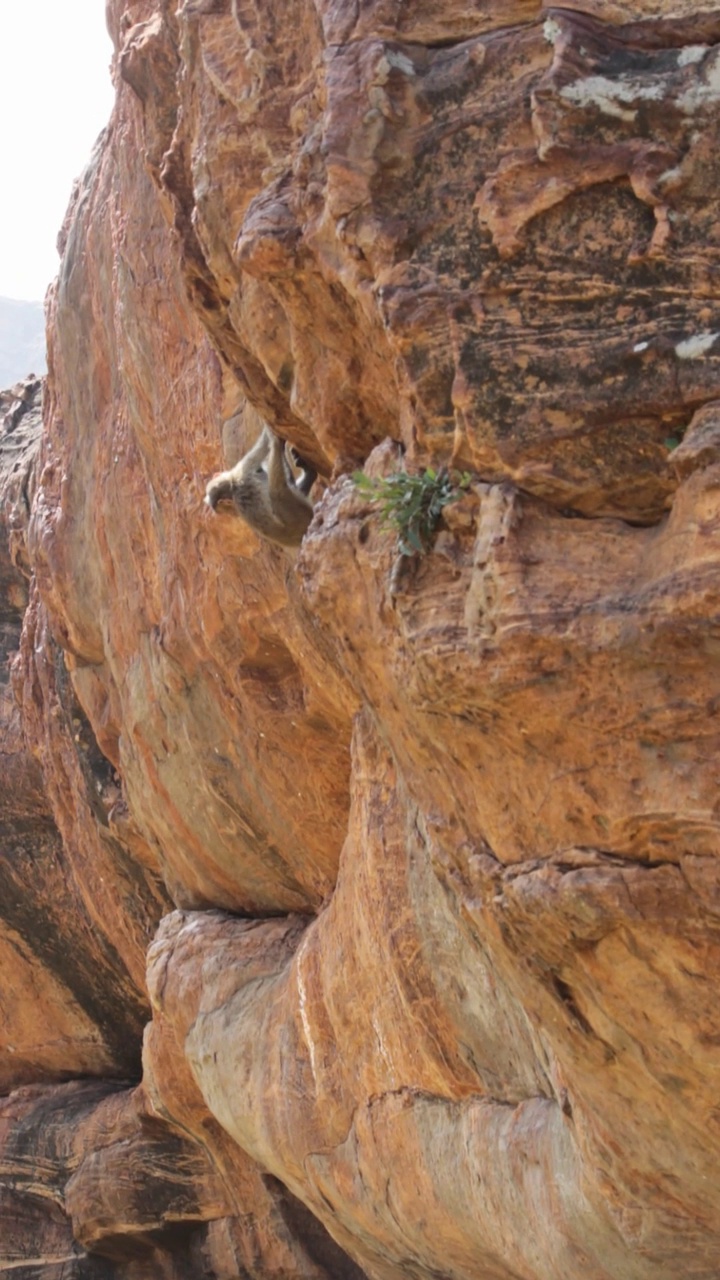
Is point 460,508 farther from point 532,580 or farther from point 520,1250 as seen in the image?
point 520,1250

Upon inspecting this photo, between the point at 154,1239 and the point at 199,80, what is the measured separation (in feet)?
27.5

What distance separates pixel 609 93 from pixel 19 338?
92739 millimetres

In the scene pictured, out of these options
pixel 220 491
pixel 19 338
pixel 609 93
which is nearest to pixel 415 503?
pixel 609 93

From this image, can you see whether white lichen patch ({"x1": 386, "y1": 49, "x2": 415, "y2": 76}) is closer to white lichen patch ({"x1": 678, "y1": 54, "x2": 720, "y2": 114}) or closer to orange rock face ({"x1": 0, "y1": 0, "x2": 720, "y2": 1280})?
orange rock face ({"x1": 0, "y1": 0, "x2": 720, "y2": 1280})

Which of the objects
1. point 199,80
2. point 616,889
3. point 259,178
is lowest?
point 616,889

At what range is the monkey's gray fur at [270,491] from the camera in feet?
20.6

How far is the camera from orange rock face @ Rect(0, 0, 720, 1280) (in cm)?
440

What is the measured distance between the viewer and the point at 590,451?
14.8 ft

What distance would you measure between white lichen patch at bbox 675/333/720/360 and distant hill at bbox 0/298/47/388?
260 feet

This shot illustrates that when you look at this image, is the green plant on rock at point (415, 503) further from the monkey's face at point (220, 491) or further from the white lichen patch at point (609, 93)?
the monkey's face at point (220, 491)

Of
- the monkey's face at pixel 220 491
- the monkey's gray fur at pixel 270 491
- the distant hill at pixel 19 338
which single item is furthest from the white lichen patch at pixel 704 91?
the distant hill at pixel 19 338

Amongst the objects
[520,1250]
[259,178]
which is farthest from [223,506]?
[520,1250]


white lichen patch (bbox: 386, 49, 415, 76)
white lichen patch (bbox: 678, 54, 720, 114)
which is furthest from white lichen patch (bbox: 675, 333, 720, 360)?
white lichen patch (bbox: 386, 49, 415, 76)

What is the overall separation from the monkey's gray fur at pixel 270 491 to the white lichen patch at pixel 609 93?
2.28 m
